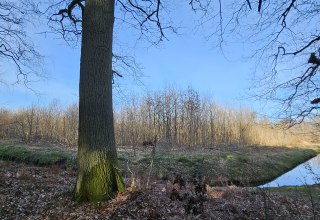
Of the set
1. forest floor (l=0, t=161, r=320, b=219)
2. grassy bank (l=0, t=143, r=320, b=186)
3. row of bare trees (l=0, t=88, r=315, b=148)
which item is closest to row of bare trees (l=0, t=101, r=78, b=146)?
row of bare trees (l=0, t=88, r=315, b=148)

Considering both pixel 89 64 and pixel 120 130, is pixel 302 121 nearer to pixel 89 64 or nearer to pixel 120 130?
pixel 89 64

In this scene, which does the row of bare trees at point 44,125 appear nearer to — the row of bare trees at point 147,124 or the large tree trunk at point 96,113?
the row of bare trees at point 147,124

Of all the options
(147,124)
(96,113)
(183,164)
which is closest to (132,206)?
(96,113)

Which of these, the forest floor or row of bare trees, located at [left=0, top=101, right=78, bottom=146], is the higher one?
row of bare trees, located at [left=0, top=101, right=78, bottom=146]

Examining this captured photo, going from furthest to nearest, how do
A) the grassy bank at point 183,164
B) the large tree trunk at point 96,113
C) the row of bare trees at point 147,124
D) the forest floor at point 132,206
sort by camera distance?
the row of bare trees at point 147,124 < the grassy bank at point 183,164 < the large tree trunk at point 96,113 < the forest floor at point 132,206

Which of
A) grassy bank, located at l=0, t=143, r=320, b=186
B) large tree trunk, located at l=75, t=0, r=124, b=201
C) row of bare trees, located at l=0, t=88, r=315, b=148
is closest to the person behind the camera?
large tree trunk, located at l=75, t=0, r=124, b=201

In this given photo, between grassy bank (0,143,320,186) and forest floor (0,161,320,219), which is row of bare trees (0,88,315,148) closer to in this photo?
grassy bank (0,143,320,186)

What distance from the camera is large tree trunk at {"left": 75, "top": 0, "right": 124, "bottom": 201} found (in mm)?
6770

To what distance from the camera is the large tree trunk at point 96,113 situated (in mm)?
6770

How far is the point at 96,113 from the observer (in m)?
6.92

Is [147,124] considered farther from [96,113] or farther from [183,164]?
[96,113]

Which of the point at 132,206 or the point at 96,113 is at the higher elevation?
the point at 96,113

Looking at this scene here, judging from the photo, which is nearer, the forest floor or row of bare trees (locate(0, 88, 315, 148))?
the forest floor

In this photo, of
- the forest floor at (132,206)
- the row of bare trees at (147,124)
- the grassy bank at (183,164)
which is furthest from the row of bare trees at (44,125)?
the forest floor at (132,206)
